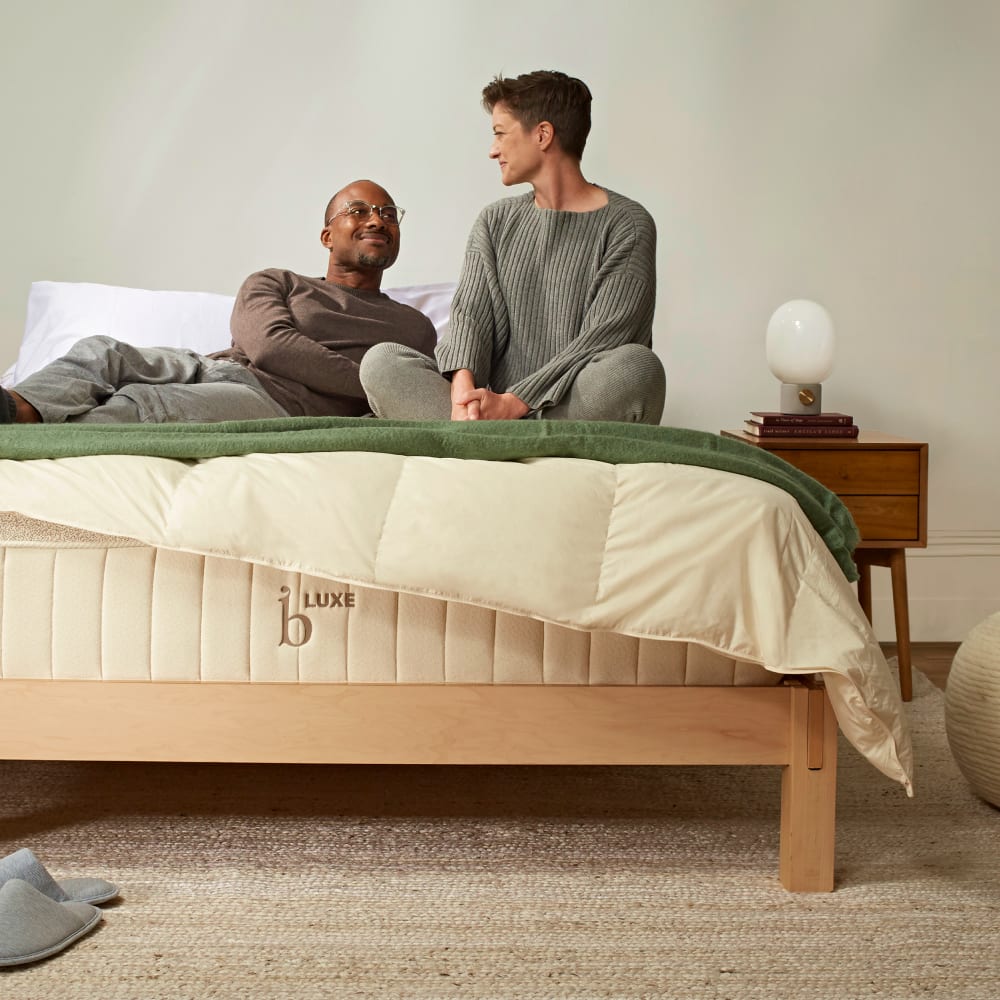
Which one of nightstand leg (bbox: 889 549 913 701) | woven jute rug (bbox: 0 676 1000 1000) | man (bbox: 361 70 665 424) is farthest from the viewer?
nightstand leg (bbox: 889 549 913 701)

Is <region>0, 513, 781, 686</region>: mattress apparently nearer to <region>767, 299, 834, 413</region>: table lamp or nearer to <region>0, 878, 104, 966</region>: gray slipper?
<region>0, 878, 104, 966</region>: gray slipper

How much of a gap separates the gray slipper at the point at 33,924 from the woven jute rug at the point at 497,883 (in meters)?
0.01

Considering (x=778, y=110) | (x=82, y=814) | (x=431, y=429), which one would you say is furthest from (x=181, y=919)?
(x=778, y=110)

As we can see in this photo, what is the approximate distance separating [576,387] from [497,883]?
984 mm

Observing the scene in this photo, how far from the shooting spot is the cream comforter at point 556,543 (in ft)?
4.28

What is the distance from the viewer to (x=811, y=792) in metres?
1.41

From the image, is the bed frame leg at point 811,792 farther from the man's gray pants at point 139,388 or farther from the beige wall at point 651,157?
the beige wall at point 651,157

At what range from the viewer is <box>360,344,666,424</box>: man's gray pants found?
6.72ft

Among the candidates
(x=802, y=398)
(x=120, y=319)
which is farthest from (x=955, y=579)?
(x=120, y=319)

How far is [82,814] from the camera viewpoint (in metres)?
1.66

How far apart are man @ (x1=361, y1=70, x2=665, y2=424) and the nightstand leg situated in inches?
32.6

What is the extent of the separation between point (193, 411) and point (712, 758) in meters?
1.24

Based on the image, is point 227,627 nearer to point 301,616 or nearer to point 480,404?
point 301,616

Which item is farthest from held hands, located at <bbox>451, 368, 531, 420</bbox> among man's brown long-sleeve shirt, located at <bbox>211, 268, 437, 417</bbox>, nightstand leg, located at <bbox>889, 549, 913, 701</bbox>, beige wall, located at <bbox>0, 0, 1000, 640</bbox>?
beige wall, located at <bbox>0, 0, 1000, 640</bbox>
